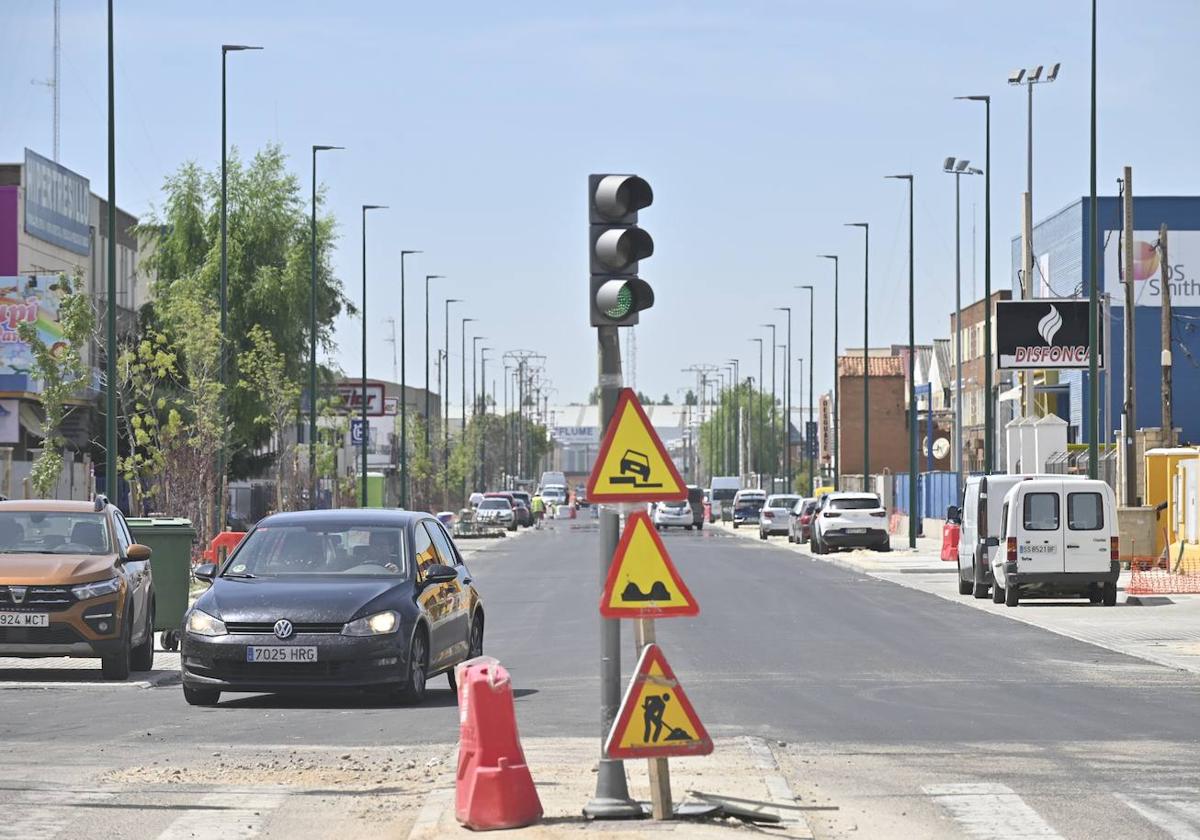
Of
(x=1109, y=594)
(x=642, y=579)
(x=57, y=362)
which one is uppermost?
(x=57, y=362)

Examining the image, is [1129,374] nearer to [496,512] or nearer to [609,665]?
[609,665]

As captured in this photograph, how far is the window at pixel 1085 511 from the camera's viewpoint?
33031mm

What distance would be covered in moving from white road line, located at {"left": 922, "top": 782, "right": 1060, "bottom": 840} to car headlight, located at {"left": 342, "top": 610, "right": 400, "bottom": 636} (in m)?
5.52

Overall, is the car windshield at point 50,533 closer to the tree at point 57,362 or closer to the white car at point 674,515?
the tree at point 57,362

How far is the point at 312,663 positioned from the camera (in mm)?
16578

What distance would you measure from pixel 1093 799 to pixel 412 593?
6880 millimetres

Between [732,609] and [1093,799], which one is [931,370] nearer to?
[732,609]

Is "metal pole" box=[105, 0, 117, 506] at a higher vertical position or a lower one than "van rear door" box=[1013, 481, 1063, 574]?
higher

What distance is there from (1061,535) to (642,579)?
77.6 ft

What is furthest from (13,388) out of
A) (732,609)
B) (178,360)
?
(732,609)

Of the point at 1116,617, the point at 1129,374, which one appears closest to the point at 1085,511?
the point at 1116,617

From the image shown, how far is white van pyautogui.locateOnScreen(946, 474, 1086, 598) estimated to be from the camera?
3531 centimetres

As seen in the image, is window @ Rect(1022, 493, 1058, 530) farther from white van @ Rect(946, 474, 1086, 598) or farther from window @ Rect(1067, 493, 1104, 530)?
white van @ Rect(946, 474, 1086, 598)

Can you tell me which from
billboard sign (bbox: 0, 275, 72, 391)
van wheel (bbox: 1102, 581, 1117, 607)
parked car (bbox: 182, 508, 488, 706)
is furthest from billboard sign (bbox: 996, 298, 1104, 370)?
parked car (bbox: 182, 508, 488, 706)
